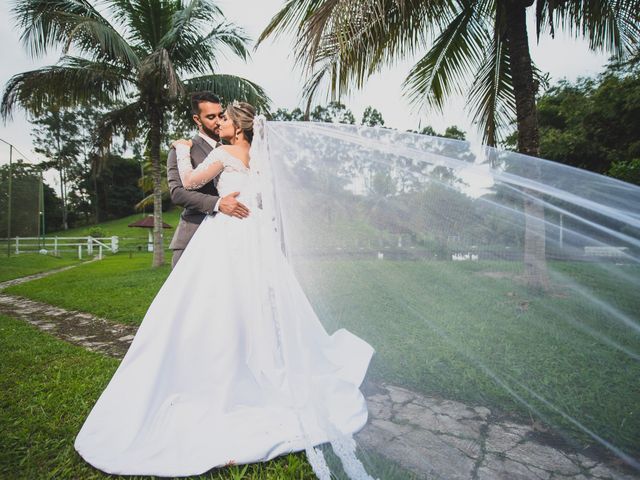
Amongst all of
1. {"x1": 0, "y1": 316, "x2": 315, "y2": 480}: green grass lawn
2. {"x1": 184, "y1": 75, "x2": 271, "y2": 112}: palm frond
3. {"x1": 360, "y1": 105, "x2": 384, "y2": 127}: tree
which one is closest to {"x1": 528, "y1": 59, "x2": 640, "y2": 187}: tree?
{"x1": 360, "y1": 105, "x2": 384, "y2": 127}: tree

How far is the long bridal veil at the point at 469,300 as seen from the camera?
4.19 ft

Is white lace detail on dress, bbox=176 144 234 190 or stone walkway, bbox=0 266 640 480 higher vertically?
white lace detail on dress, bbox=176 144 234 190

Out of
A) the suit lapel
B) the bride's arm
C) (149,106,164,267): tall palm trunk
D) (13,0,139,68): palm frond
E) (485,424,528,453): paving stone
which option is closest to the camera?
(485,424,528,453): paving stone

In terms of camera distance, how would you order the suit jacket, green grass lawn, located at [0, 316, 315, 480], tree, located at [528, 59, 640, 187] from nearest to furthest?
green grass lawn, located at [0, 316, 315, 480]
the suit jacket
tree, located at [528, 59, 640, 187]

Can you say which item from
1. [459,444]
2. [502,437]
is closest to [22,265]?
[459,444]

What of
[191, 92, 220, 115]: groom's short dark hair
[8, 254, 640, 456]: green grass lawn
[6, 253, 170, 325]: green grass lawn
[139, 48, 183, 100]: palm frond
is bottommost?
[6, 253, 170, 325]: green grass lawn

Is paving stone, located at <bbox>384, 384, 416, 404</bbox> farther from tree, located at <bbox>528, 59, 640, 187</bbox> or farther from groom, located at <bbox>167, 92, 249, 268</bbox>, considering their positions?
tree, located at <bbox>528, 59, 640, 187</bbox>

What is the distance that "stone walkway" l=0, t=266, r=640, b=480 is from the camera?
53.7 inches

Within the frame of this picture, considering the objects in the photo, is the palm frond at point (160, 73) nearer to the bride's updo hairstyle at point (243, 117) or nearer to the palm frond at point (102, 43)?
the palm frond at point (102, 43)

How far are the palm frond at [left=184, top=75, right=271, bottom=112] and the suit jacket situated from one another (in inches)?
309

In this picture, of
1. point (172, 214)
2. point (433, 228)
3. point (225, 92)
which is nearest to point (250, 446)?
point (433, 228)

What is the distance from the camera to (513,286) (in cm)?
142

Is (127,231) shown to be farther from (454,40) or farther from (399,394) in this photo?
(399,394)

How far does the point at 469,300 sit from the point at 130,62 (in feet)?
34.2
